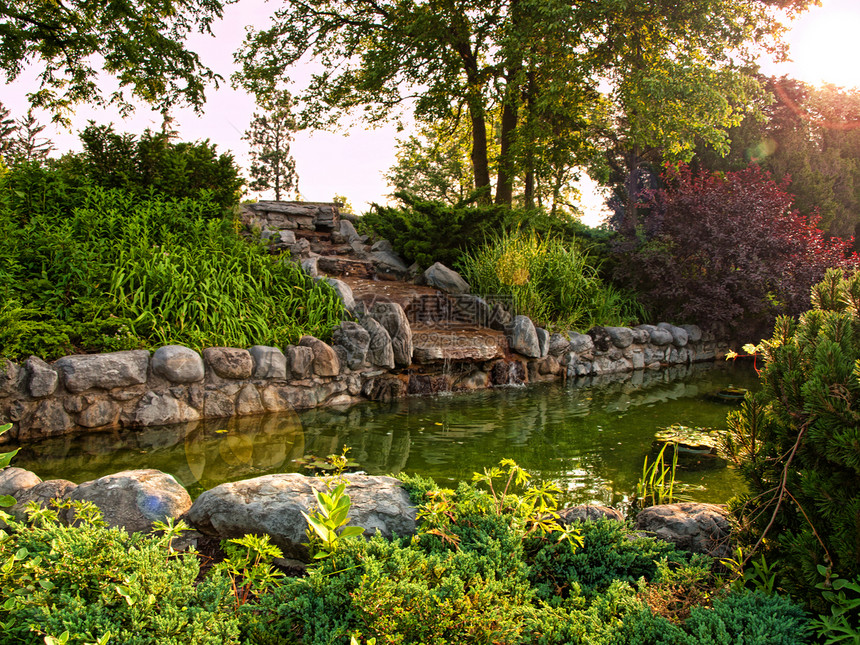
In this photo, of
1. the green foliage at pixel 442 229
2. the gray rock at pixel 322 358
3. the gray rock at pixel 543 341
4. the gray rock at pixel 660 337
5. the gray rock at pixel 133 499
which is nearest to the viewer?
the gray rock at pixel 133 499

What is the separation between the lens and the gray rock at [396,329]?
6656 millimetres

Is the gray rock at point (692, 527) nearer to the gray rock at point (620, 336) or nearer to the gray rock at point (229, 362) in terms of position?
the gray rock at point (229, 362)

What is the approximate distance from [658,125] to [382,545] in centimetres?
1138

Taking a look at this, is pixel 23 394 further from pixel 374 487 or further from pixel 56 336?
pixel 374 487

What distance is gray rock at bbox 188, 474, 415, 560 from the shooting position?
2.22m

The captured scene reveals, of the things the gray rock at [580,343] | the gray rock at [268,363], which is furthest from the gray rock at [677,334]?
the gray rock at [268,363]

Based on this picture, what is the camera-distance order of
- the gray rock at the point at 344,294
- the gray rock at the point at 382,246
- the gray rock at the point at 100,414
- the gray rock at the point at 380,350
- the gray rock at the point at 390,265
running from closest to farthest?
the gray rock at the point at 100,414, the gray rock at the point at 380,350, the gray rock at the point at 344,294, the gray rock at the point at 390,265, the gray rock at the point at 382,246

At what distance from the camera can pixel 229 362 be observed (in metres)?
5.38

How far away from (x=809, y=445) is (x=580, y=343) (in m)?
6.62

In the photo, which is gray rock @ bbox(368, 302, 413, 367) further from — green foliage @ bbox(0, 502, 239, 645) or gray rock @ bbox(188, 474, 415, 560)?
green foliage @ bbox(0, 502, 239, 645)

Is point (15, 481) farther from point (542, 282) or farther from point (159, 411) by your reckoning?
point (542, 282)

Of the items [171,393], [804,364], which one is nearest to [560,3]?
[171,393]

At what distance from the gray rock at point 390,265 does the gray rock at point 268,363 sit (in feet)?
14.6

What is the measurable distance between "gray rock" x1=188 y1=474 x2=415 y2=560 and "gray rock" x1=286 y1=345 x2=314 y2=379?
3406mm
